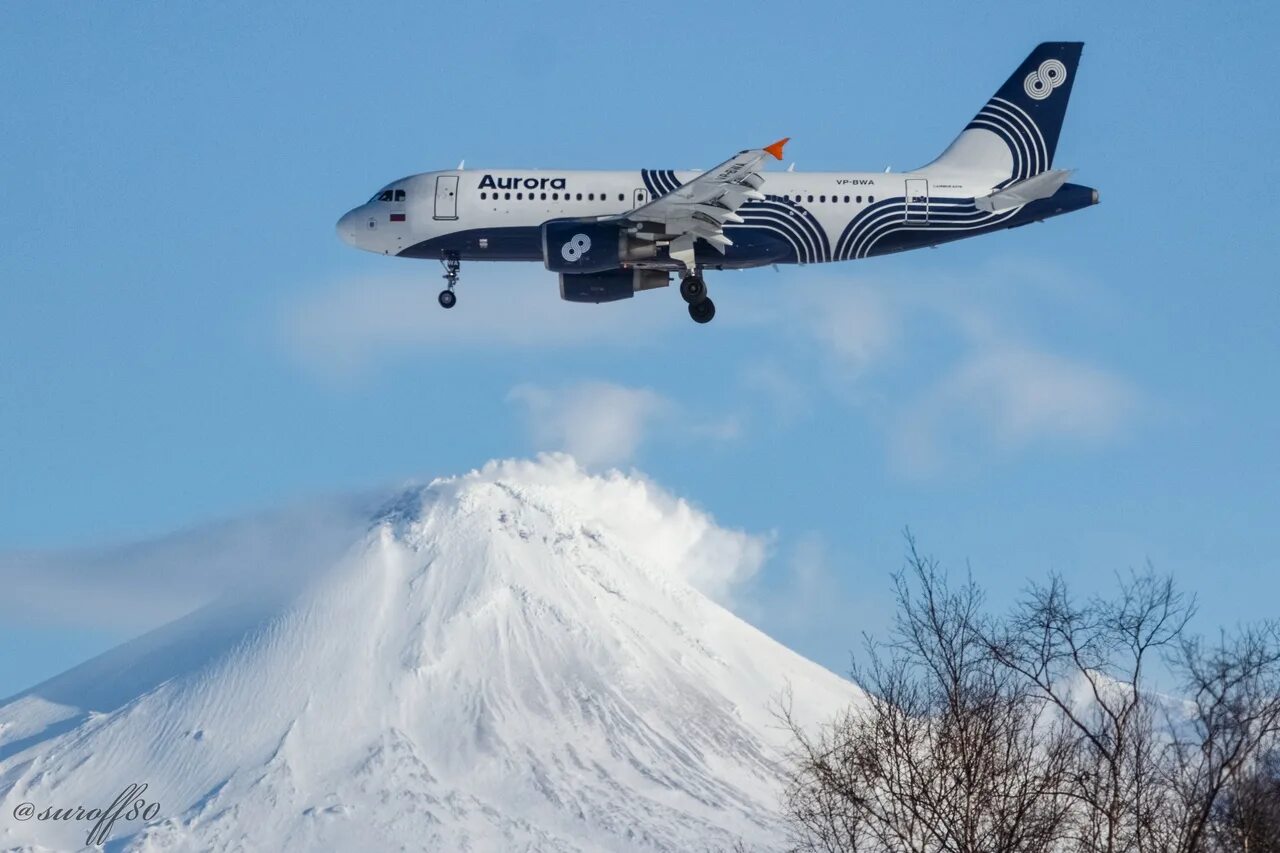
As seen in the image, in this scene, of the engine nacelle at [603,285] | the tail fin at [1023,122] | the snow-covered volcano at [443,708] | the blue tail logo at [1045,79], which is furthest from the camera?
the snow-covered volcano at [443,708]

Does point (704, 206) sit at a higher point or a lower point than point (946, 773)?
higher

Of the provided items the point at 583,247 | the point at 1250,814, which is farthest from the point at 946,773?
the point at 583,247

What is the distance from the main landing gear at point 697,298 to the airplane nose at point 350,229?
952 centimetres

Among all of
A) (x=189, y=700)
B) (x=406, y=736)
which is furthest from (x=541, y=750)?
(x=189, y=700)

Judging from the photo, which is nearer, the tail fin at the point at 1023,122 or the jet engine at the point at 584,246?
the jet engine at the point at 584,246

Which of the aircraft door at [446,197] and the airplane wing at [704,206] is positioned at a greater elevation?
the aircraft door at [446,197]

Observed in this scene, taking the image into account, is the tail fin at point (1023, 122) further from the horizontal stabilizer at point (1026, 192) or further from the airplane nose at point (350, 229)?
the airplane nose at point (350, 229)

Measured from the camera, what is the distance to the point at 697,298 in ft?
166

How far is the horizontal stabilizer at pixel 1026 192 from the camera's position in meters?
49.9

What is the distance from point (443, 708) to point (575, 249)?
121m

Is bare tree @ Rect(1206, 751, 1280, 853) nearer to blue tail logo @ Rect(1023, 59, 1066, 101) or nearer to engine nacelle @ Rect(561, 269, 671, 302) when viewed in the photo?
engine nacelle @ Rect(561, 269, 671, 302)

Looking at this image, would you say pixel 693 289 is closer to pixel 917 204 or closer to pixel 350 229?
pixel 917 204

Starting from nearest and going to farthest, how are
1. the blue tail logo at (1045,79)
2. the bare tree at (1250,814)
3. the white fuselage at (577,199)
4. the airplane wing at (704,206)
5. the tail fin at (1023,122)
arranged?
the bare tree at (1250,814)
the airplane wing at (704,206)
the white fuselage at (577,199)
the tail fin at (1023,122)
the blue tail logo at (1045,79)

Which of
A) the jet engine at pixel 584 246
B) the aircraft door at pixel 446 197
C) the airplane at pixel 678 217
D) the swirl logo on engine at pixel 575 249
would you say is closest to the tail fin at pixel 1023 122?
the airplane at pixel 678 217
